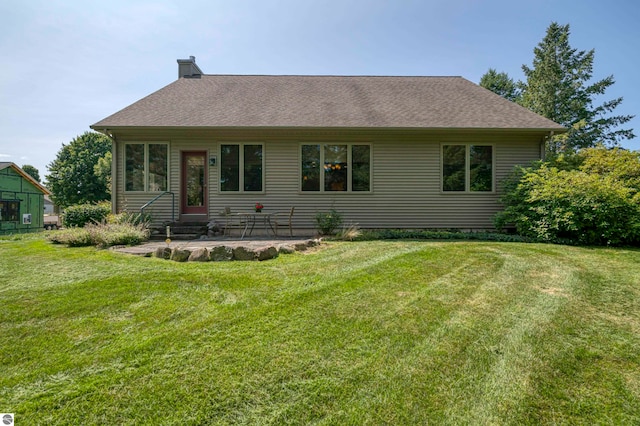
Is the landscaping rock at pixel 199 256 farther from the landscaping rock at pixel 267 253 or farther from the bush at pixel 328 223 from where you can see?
the bush at pixel 328 223

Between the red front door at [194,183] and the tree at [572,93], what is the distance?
2550 centimetres

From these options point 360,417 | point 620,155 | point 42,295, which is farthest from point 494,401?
point 620,155

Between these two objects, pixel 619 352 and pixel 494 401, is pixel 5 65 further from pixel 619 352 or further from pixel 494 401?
pixel 619 352

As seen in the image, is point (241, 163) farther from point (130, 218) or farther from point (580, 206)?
point (580, 206)

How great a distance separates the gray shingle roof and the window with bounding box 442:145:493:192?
0.84 meters

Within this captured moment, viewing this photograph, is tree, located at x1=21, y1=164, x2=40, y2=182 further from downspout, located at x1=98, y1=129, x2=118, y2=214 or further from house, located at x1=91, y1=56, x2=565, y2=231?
house, located at x1=91, y1=56, x2=565, y2=231

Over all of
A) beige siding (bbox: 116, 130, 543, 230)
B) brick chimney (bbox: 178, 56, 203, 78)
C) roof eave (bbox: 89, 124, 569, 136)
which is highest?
brick chimney (bbox: 178, 56, 203, 78)

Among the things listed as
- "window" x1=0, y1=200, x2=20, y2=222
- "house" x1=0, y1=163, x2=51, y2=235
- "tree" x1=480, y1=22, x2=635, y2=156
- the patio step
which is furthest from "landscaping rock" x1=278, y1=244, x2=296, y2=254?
"window" x1=0, y1=200, x2=20, y2=222

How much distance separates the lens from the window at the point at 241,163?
9070mm

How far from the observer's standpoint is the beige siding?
898 centimetres

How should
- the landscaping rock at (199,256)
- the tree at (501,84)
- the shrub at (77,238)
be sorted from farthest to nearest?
the tree at (501,84) → the shrub at (77,238) → the landscaping rock at (199,256)

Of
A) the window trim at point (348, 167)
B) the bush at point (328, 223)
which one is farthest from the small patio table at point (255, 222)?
the bush at point (328, 223)

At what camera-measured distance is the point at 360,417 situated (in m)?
1.66

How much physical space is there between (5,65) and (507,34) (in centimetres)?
1699
